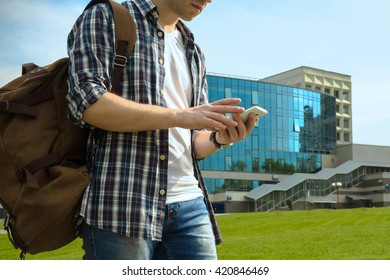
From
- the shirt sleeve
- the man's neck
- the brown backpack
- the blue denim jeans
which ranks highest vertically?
the man's neck

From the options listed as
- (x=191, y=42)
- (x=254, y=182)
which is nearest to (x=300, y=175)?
(x=254, y=182)

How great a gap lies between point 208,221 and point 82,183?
1.82ft

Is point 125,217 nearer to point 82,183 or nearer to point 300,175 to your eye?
Answer: point 82,183

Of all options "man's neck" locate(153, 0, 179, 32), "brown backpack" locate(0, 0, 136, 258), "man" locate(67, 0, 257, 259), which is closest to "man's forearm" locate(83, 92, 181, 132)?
"man" locate(67, 0, 257, 259)

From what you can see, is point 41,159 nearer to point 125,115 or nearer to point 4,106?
point 4,106

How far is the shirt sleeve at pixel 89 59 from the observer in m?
1.80

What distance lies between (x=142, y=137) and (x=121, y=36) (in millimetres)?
357

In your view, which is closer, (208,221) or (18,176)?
(18,176)

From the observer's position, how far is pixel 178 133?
2062 millimetres

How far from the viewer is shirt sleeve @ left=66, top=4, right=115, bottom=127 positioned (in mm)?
1799

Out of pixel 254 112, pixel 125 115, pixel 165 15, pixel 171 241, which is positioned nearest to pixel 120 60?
pixel 125 115

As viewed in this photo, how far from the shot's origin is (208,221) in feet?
7.07

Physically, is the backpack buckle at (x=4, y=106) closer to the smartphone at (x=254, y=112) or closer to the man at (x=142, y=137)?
the man at (x=142, y=137)

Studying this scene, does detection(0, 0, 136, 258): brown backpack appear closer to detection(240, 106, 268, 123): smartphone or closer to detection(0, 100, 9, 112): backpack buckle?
detection(0, 100, 9, 112): backpack buckle
